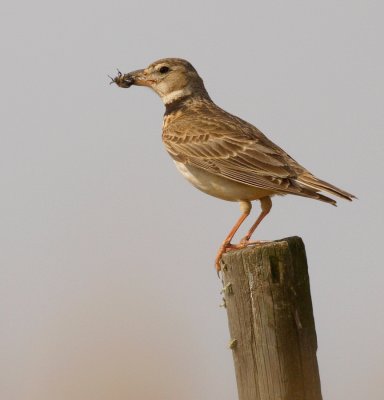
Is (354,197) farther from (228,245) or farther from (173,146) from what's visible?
(173,146)

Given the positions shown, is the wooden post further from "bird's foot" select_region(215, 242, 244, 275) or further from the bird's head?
the bird's head

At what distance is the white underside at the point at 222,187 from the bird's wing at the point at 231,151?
0.08 meters

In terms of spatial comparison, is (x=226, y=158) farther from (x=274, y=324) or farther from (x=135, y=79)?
Result: (x=274, y=324)

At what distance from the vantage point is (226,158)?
8.69 metres

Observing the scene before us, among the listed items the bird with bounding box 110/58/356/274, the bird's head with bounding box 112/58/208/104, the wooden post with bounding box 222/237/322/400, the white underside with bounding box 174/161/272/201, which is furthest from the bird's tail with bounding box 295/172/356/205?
the bird's head with bounding box 112/58/208/104

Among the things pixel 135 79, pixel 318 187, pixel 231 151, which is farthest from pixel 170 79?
pixel 318 187

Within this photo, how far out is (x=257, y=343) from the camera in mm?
5363

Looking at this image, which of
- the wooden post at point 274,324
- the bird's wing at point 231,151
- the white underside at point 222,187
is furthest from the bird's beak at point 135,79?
the wooden post at point 274,324

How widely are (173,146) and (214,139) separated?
44 cm

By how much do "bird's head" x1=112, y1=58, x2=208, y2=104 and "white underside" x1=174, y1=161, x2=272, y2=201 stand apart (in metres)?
2.13

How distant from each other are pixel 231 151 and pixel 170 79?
2230mm

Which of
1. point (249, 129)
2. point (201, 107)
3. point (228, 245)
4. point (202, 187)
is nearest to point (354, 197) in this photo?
point (228, 245)

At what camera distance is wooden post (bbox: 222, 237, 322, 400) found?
5273 mm

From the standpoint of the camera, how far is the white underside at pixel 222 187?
8398 millimetres
